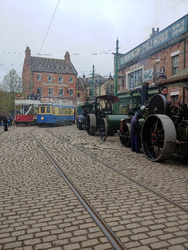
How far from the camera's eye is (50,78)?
160 ft

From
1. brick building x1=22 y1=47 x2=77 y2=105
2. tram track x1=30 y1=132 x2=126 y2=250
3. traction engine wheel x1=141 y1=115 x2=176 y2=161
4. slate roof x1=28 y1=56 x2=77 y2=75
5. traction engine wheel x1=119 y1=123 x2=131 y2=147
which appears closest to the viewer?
tram track x1=30 y1=132 x2=126 y2=250

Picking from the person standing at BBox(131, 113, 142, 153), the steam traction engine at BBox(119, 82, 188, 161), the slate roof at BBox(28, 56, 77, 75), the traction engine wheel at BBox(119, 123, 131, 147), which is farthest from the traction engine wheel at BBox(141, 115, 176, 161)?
the slate roof at BBox(28, 56, 77, 75)

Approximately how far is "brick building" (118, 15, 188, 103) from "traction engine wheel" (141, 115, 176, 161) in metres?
6.22

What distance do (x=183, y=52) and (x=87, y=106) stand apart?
280 inches

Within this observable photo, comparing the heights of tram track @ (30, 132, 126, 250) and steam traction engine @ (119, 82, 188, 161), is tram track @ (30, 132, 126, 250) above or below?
below

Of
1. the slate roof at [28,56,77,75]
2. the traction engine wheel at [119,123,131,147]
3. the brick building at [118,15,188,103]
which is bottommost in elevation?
the traction engine wheel at [119,123,131,147]

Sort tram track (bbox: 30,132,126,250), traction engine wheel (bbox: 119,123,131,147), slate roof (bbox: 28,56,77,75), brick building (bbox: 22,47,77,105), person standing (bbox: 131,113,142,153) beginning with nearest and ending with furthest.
Answer: tram track (bbox: 30,132,126,250), person standing (bbox: 131,113,142,153), traction engine wheel (bbox: 119,123,131,147), brick building (bbox: 22,47,77,105), slate roof (bbox: 28,56,77,75)

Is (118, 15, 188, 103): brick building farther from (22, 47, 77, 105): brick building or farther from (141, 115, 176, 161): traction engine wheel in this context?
(22, 47, 77, 105): brick building

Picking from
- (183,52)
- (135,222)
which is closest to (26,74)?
(183,52)

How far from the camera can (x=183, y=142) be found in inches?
226

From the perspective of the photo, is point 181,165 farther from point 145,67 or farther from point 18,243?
point 145,67

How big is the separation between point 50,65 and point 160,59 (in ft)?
118

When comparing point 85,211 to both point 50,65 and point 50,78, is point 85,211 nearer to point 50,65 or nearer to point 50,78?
point 50,78

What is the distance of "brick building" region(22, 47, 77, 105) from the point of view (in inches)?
1882
